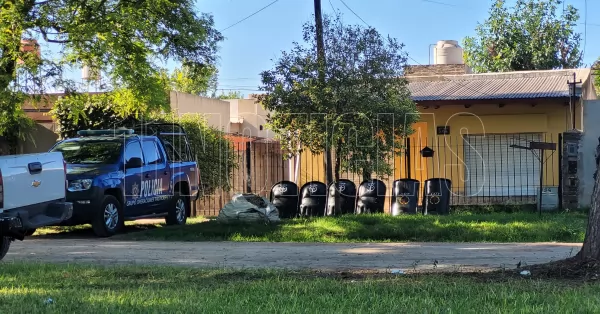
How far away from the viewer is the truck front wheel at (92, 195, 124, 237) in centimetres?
1284

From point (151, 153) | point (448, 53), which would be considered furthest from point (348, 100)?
point (448, 53)

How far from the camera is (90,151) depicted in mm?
13844

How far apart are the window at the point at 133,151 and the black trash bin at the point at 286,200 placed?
10.9ft

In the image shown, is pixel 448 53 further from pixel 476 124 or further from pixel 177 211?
pixel 177 211

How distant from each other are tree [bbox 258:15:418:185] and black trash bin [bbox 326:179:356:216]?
0.84m

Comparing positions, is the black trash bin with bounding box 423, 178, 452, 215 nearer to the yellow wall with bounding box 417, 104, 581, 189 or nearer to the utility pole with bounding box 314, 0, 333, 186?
the utility pole with bounding box 314, 0, 333, 186

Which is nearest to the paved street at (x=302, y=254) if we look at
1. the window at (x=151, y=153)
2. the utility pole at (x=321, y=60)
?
the window at (x=151, y=153)

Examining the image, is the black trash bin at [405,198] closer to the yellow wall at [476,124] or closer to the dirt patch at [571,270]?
the yellow wall at [476,124]

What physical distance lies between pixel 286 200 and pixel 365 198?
71.9 inches

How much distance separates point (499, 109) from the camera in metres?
19.5

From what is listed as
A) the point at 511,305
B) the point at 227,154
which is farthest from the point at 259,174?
the point at 511,305

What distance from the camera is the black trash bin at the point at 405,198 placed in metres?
15.3

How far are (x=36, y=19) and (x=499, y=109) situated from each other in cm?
1225

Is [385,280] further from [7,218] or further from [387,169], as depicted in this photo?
[387,169]
